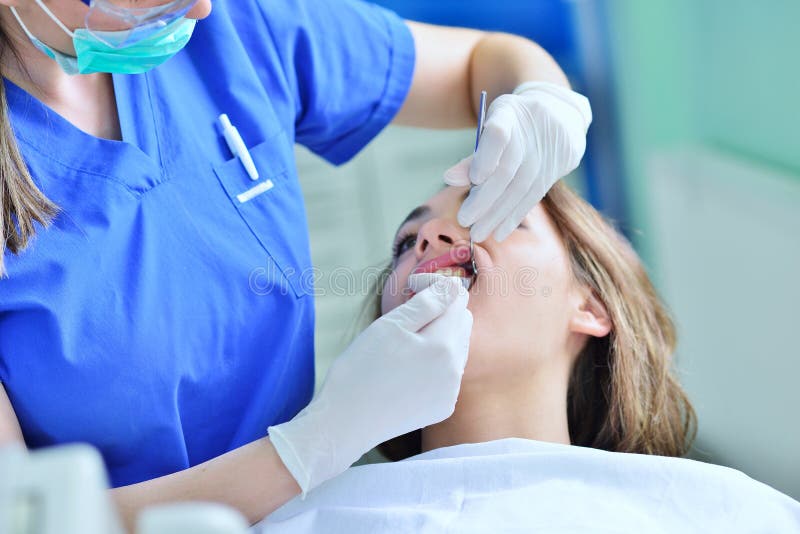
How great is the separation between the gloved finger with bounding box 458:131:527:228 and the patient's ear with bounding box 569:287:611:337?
12.2 inches

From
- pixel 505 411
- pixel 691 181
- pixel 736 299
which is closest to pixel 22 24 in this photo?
pixel 505 411

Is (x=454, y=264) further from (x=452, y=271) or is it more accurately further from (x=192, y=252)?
(x=192, y=252)

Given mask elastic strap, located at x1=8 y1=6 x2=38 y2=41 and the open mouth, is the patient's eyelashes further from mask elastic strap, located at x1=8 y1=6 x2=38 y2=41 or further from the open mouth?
mask elastic strap, located at x1=8 y1=6 x2=38 y2=41

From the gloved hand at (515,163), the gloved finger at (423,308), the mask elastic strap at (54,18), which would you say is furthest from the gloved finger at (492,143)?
the mask elastic strap at (54,18)

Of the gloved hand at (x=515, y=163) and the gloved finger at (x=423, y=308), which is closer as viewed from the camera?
the gloved finger at (x=423, y=308)

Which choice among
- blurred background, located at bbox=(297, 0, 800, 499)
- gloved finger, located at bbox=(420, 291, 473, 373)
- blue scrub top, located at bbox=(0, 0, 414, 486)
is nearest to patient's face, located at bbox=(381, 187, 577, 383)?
gloved finger, located at bbox=(420, 291, 473, 373)

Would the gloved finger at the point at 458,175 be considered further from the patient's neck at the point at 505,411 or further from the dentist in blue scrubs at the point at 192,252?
the patient's neck at the point at 505,411

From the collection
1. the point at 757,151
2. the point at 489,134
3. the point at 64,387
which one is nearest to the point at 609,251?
the point at 489,134

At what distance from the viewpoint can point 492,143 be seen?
55.9 inches

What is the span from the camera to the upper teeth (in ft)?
4.99

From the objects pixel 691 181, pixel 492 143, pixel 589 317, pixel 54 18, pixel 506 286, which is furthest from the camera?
pixel 691 181

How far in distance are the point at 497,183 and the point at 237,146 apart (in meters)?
0.46

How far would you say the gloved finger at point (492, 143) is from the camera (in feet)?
4.64

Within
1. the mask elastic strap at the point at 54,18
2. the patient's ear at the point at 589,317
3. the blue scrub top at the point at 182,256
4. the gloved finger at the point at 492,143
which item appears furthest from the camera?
the patient's ear at the point at 589,317
